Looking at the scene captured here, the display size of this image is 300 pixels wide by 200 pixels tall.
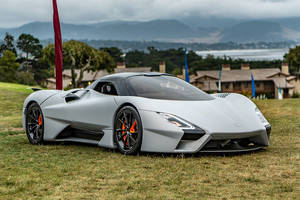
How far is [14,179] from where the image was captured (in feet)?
17.3

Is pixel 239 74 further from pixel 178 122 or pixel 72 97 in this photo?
pixel 178 122

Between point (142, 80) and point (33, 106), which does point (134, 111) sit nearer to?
point (142, 80)

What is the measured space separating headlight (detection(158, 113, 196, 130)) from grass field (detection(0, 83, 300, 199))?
1.37ft

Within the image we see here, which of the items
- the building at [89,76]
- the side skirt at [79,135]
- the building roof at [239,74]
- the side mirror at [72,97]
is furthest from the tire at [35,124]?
the building roof at [239,74]

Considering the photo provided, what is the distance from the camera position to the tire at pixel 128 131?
671cm

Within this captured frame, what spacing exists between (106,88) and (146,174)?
2666 mm

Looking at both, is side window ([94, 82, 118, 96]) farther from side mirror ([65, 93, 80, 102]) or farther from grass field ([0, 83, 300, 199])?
grass field ([0, 83, 300, 199])

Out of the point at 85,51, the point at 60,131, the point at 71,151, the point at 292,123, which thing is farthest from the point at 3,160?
the point at 85,51

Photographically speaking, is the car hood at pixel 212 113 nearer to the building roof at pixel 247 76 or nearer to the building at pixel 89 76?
the building roof at pixel 247 76

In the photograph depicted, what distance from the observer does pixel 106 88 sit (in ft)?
25.6

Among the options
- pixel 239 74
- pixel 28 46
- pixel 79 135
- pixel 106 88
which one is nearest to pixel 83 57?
pixel 239 74

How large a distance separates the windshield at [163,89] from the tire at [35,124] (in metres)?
2.18

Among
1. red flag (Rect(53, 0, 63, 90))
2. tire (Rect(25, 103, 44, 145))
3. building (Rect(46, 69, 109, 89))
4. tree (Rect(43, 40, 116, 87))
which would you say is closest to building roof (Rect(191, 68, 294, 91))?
building (Rect(46, 69, 109, 89))

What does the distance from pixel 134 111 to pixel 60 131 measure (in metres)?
2.11
